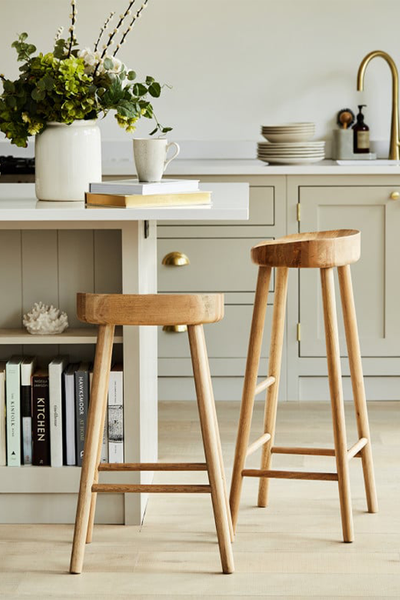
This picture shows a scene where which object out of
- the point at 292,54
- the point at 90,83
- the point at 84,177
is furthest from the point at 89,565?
the point at 292,54

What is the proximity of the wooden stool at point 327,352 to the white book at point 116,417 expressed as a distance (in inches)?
12.6

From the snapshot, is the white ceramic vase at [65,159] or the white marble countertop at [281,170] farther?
the white marble countertop at [281,170]

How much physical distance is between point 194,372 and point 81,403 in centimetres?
45

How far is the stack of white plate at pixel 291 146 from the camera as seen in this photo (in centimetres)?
408

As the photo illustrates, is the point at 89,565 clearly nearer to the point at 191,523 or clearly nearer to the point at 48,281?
the point at 191,523

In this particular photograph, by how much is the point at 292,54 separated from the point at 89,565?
2954 mm

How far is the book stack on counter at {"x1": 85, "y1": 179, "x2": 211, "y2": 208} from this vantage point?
7.86 ft

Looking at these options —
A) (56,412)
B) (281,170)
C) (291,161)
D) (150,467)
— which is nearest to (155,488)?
(150,467)

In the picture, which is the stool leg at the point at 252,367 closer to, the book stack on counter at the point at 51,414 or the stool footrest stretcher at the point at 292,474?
the stool footrest stretcher at the point at 292,474

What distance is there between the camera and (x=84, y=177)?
268 centimetres

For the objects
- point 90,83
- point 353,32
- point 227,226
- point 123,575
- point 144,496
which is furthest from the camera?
point 353,32

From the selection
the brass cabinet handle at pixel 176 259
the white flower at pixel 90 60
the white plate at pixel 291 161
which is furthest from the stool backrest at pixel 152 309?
the white plate at pixel 291 161

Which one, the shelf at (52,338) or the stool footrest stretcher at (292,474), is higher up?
the shelf at (52,338)

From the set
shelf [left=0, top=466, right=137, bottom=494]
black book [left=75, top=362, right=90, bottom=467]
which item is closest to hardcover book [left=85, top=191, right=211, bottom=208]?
black book [left=75, top=362, right=90, bottom=467]
